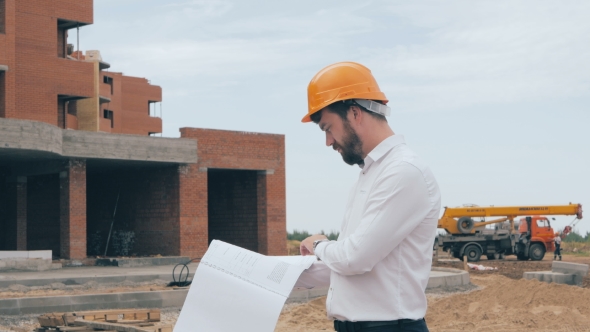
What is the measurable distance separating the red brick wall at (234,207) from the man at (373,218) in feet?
96.0

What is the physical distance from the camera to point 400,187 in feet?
8.83

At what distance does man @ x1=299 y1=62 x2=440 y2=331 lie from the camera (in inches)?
105

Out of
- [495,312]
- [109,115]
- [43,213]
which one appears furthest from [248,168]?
[109,115]

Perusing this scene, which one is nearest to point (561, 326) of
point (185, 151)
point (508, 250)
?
point (185, 151)

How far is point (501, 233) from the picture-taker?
3525 cm

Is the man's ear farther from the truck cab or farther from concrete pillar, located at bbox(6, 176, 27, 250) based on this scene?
the truck cab

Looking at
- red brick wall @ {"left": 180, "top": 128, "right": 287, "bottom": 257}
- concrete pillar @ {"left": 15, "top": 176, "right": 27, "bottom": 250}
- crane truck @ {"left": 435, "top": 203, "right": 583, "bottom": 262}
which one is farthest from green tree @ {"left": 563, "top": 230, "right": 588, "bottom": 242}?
concrete pillar @ {"left": 15, "top": 176, "right": 27, "bottom": 250}

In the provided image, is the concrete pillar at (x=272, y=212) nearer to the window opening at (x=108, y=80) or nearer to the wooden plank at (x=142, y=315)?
the wooden plank at (x=142, y=315)

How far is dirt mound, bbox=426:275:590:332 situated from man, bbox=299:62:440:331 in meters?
10.7

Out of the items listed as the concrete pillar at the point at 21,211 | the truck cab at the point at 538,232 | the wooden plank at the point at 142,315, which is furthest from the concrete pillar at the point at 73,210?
the truck cab at the point at 538,232

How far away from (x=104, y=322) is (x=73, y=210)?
56.2 feet

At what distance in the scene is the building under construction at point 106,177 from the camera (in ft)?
88.8

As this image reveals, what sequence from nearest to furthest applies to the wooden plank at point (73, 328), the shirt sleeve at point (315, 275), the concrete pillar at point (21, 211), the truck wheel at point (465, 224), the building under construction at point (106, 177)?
the shirt sleeve at point (315, 275) < the wooden plank at point (73, 328) < the building under construction at point (106, 177) < the concrete pillar at point (21, 211) < the truck wheel at point (465, 224)

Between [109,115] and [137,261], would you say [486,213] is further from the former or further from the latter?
[109,115]
